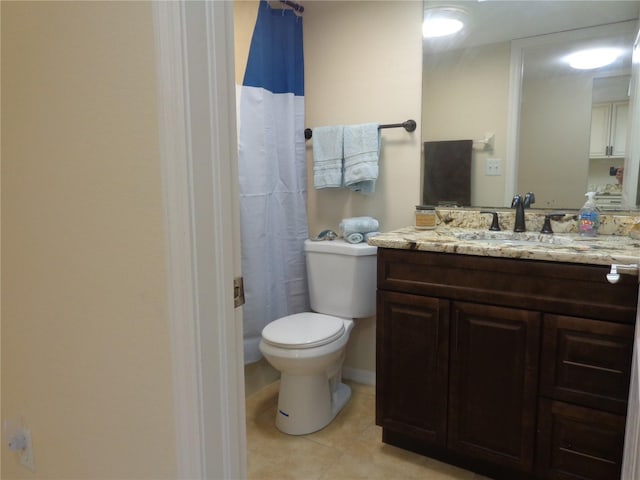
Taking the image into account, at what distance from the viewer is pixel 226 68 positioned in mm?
780

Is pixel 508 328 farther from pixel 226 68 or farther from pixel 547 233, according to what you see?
pixel 226 68

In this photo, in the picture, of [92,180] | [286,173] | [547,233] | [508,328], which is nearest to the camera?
[92,180]

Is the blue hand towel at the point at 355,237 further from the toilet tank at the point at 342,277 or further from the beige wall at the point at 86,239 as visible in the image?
the beige wall at the point at 86,239

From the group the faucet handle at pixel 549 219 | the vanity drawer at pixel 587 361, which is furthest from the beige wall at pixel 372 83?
the vanity drawer at pixel 587 361

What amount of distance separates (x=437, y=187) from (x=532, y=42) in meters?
0.72

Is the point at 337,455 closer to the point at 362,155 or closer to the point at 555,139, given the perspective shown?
the point at 362,155

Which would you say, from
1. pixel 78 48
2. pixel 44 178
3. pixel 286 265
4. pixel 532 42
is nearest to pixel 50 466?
pixel 44 178

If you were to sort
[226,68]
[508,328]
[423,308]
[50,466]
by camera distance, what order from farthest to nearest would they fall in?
[423,308], [508,328], [50,466], [226,68]

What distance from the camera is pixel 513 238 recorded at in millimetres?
1785

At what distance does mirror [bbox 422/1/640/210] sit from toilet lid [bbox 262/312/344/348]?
89 cm

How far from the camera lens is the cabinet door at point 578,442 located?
138 cm

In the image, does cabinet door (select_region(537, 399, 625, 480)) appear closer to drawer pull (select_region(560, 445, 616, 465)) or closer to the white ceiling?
drawer pull (select_region(560, 445, 616, 465))

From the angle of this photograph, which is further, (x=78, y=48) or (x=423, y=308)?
(x=423, y=308)

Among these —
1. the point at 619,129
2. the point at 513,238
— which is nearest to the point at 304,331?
the point at 513,238
